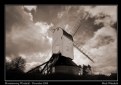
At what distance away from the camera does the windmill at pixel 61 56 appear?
23.6ft

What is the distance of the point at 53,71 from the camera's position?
723 cm

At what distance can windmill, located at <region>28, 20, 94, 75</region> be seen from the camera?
7188 millimetres

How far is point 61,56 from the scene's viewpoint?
7547 mm

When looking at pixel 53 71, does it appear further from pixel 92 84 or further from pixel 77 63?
pixel 92 84

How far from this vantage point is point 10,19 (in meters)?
7.05

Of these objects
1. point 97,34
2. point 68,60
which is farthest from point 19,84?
point 97,34

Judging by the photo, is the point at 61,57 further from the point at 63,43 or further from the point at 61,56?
the point at 63,43

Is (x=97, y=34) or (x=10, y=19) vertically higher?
(x=10, y=19)

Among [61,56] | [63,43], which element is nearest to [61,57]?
[61,56]

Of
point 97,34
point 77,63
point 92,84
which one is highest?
point 97,34

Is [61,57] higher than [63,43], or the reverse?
[63,43]

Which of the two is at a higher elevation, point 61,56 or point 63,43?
point 63,43
